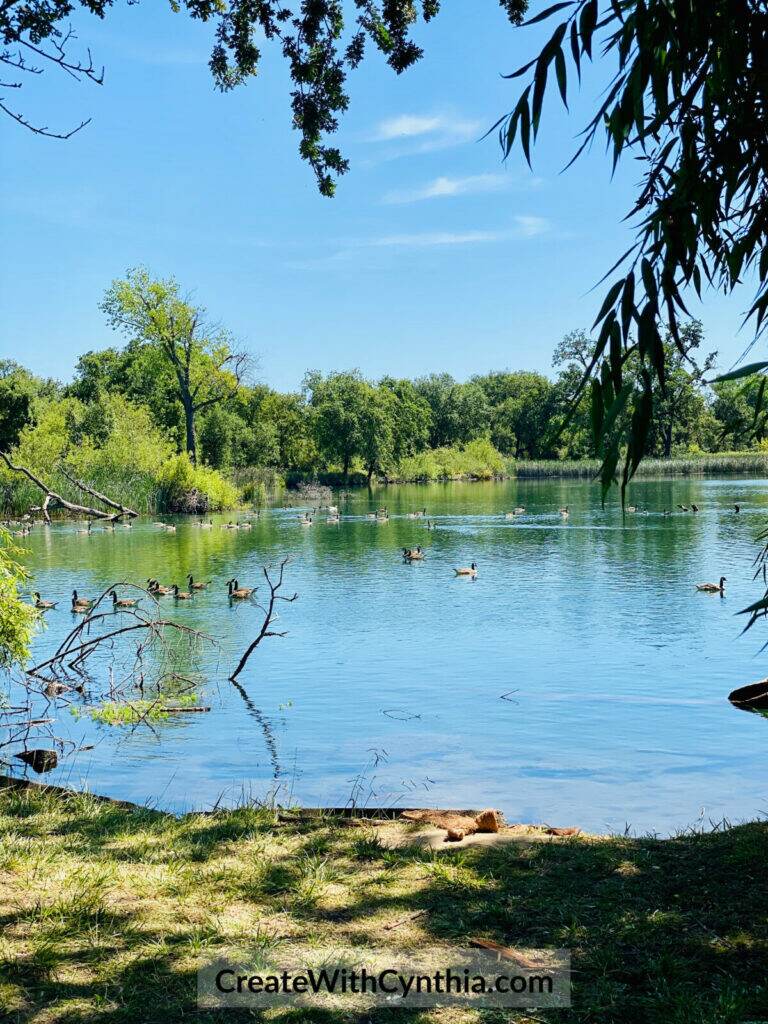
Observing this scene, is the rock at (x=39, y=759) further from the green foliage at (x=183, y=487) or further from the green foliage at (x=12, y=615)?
the green foliage at (x=183, y=487)

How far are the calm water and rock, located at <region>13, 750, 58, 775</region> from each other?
260 mm

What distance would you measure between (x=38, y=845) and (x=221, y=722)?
20.8ft

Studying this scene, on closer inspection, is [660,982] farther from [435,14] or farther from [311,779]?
[435,14]

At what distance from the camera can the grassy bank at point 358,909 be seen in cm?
327

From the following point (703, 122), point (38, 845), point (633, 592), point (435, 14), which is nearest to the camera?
point (703, 122)

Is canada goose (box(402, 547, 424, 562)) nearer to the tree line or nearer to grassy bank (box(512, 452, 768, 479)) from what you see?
the tree line

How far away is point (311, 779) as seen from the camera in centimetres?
880

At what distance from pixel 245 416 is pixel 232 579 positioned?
60068 millimetres

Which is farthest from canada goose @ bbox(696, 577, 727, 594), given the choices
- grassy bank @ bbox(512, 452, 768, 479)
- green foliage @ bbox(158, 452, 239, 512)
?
grassy bank @ bbox(512, 452, 768, 479)

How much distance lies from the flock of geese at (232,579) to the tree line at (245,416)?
449cm

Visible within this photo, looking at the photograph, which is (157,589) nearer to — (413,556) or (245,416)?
(413,556)

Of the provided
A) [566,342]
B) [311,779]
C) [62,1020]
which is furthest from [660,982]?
[566,342]

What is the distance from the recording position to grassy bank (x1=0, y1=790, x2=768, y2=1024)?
10.7 ft

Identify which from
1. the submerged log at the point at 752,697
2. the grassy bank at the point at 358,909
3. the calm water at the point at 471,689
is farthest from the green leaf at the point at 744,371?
the submerged log at the point at 752,697
